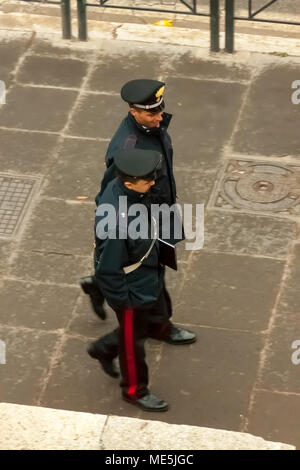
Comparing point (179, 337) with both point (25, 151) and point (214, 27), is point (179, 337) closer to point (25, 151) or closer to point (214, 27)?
point (25, 151)

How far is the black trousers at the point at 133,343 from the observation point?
736cm

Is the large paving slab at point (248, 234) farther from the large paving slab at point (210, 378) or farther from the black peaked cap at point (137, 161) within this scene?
the black peaked cap at point (137, 161)

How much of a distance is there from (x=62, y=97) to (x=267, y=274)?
3026 mm

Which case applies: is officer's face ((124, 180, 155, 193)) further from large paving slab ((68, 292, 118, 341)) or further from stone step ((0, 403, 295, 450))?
large paving slab ((68, 292, 118, 341))

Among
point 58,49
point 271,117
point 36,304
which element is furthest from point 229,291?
point 58,49

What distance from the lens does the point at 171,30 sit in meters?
11.9

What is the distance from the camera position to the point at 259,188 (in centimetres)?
964

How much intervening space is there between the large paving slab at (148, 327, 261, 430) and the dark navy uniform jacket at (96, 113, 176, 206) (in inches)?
42.3

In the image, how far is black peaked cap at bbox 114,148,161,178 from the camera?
23.1 ft

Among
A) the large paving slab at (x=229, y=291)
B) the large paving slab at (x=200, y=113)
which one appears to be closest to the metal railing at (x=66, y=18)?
the large paving slab at (x=200, y=113)

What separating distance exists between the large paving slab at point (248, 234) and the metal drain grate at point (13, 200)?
4.78 ft

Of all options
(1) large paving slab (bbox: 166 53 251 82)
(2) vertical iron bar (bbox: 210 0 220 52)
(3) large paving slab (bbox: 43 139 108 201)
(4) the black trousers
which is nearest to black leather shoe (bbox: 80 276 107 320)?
(4) the black trousers
